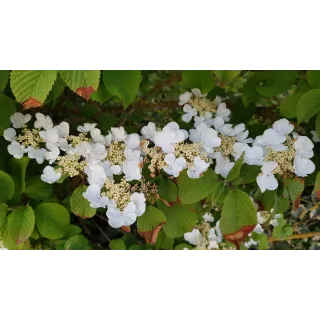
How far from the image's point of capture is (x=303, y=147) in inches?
30.7

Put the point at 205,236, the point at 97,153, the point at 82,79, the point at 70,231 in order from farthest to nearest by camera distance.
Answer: the point at 205,236, the point at 70,231, the point at 97,153, the point at 82,79

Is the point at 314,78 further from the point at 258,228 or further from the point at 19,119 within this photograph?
the point at 19,119

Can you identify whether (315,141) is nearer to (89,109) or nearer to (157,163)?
(157,163)

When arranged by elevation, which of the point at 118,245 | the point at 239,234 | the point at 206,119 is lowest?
the point at 118,245

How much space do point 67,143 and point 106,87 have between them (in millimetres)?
158

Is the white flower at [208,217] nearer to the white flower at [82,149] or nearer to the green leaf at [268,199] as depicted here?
the green leaf at [268,199]

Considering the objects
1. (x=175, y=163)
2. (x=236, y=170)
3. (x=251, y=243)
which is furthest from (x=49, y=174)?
(x=251, y=243)

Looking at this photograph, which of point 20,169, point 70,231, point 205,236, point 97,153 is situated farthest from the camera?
point 205,236

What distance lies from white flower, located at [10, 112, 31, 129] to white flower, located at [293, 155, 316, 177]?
518 mm

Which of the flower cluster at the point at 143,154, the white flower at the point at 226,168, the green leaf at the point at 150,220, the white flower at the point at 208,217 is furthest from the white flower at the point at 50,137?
the white flower at the point at 208,217

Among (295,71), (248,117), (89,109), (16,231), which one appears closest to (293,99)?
(295,71)

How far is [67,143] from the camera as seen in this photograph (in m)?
0.83

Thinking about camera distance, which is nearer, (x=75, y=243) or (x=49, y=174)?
(x=49, y=174)

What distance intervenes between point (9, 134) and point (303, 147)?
562 mm
